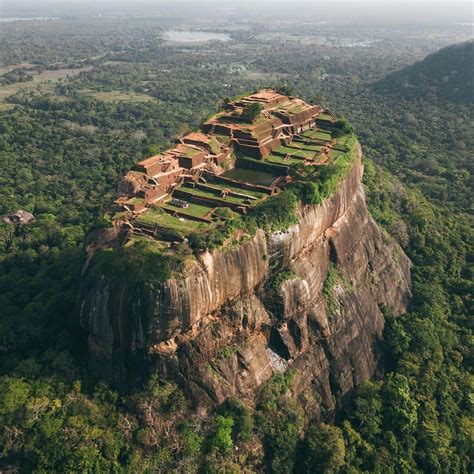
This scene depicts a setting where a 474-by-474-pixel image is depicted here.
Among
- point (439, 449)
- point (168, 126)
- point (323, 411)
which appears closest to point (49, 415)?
point (323, 411)

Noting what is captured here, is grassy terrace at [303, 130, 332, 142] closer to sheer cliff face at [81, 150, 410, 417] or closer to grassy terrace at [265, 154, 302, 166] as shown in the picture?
grassy terrace at [265, 154, 302, 166]

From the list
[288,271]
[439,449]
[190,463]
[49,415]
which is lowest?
[439,449]

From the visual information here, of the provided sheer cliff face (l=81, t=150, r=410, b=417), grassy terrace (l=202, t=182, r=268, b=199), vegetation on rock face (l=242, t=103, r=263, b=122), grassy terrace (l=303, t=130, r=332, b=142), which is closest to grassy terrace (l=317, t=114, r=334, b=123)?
grassy terrace (l=303, t=130, r=332, b=142)

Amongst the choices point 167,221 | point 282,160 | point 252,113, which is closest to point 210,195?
point 167,221

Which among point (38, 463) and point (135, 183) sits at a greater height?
point (135, 183)

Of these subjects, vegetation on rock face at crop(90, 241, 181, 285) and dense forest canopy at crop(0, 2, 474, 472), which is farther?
dense forest canopy at crop(0, 2, 474, 472)

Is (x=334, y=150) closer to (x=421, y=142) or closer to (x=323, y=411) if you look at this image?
(x=323, y=411)

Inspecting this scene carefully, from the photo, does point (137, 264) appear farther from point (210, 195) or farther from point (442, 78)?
point (442, 78)
